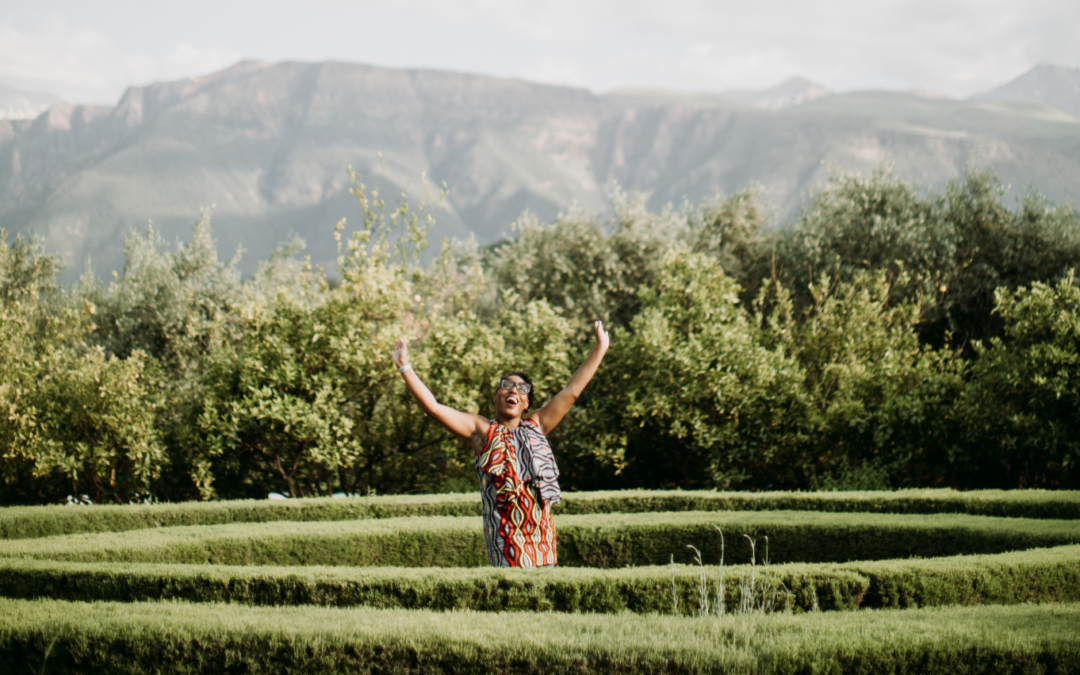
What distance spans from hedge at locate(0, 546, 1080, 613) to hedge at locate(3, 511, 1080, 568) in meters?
2.26

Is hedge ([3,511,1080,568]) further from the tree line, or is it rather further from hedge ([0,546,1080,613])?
the tree line

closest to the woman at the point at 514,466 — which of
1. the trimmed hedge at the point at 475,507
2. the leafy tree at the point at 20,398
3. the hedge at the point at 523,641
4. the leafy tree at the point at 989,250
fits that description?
the hedge at the point at 523,641

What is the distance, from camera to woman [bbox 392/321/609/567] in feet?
16.8

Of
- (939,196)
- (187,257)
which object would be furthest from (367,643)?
(939,196)

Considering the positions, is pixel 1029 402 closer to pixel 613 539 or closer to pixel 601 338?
pixel 613 539

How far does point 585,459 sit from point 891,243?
38.0 ft

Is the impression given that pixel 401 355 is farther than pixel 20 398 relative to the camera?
No

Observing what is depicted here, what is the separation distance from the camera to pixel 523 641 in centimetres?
379

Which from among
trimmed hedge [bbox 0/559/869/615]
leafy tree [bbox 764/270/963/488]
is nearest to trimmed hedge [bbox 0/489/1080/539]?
leafy tree [bbox 764/270/963/488]

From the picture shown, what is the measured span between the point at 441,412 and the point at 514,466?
2.06 feet

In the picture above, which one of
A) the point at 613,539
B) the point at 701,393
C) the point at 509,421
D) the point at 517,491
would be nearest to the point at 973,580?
the point at 517,491

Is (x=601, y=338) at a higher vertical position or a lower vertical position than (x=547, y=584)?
higher

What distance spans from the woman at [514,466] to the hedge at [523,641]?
0.86 m

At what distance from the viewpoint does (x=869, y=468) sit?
45.4 feet
